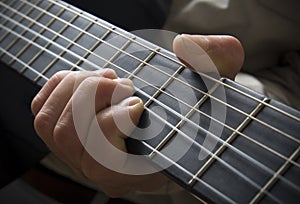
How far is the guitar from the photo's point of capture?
0.43 metres

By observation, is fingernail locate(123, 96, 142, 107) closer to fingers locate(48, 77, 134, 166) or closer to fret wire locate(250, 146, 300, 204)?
fingers locate(48, 77, 134, 166)

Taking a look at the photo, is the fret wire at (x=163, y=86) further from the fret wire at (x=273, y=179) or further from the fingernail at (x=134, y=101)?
the fret wire at (x=273, y=179)

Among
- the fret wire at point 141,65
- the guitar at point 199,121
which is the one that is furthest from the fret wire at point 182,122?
the fret wire at point 141,65

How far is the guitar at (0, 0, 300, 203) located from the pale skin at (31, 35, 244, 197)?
2cm

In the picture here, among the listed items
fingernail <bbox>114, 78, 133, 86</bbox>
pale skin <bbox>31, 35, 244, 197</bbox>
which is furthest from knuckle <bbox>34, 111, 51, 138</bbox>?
fingernail <bbox>114, 78, 133, 86</bbox>

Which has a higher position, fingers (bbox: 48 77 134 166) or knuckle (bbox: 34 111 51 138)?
fingers (bbox: 48 77 134 166)

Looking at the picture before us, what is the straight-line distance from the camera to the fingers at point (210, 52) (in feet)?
1.79

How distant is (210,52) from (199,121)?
11 cm

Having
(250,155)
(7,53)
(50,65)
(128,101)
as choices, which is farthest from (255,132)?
(7,53)

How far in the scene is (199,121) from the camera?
1.61ft

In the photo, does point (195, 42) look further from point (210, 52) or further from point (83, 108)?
point (83, 108)

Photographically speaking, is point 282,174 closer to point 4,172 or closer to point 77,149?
point 77,149

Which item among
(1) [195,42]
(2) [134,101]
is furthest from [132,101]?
(1) [195,42]

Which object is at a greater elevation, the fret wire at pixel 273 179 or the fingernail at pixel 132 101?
the fret wire at pixel 273 179
